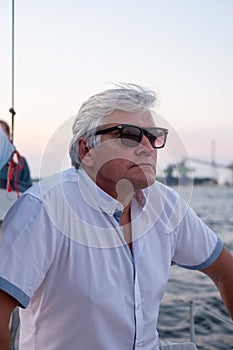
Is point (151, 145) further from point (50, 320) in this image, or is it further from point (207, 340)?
point (207, 340)

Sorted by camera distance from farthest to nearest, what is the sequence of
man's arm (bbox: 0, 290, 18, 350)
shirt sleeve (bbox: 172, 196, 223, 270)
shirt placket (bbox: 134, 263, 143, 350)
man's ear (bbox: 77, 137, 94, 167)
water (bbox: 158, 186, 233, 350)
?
water (bbox: 158, 186, 233, 350) < shirt sleeve (bbox: 172, 196, 223, 270) < man's ear (bbox: 77, 137, 94, 167) < shirt placket (bbox: 134, 263, 143, 350) < man's arm (bbox: 0, 290, 18, 350)

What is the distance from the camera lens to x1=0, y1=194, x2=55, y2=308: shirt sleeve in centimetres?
128

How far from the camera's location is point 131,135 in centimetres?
148

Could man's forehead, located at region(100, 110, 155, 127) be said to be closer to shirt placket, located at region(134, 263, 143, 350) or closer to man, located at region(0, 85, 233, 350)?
man, located at region(0, 85, 233, 350)

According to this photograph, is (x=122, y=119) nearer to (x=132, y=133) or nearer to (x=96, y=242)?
(x=132, y=133)

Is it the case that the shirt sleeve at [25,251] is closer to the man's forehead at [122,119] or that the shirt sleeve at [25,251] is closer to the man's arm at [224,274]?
the man's forehead at [122,119]

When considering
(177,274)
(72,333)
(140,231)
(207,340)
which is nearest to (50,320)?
(72,333)

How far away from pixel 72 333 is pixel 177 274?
8.89m

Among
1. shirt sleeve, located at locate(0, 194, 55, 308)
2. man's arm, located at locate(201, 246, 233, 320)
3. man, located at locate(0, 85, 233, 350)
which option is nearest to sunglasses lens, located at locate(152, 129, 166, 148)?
man, located at locate(0, 85, 233, 350)

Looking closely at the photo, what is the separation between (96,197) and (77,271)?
26 centimetres

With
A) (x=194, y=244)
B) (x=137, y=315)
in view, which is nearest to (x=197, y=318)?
(x=194, y=244)

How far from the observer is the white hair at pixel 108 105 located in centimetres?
148

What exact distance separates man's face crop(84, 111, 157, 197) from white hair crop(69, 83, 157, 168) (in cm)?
2

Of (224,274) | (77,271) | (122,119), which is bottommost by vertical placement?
(224,274)
